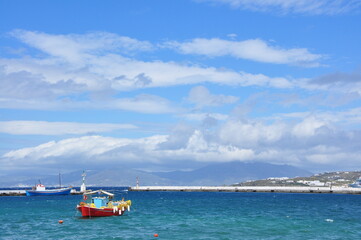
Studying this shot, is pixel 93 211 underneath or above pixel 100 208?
underneath

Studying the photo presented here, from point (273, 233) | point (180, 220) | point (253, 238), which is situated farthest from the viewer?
point (180, 220)

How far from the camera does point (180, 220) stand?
73.9 meters

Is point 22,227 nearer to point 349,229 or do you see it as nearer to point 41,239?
point 41,239

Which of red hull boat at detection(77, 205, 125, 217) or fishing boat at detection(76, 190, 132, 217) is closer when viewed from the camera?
red hull boat at detection(77, 205, 125, 217)

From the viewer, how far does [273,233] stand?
5756 cm

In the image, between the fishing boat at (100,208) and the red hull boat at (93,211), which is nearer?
the red hull boat at (93,211)

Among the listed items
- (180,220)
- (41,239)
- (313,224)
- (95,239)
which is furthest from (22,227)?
(313,224)

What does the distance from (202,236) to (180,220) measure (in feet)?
62.0

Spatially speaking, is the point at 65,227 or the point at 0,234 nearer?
the point at 0,234

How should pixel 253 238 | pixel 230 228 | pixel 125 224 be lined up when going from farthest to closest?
pixel 125 224, pixel 230 228, pixel 253 238

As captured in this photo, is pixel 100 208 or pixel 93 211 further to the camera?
pixel 100 208

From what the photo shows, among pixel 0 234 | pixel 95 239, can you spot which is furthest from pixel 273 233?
pixel 0 234

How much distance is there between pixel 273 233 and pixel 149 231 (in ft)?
54.3

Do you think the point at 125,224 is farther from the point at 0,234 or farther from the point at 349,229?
the point at 349,229
